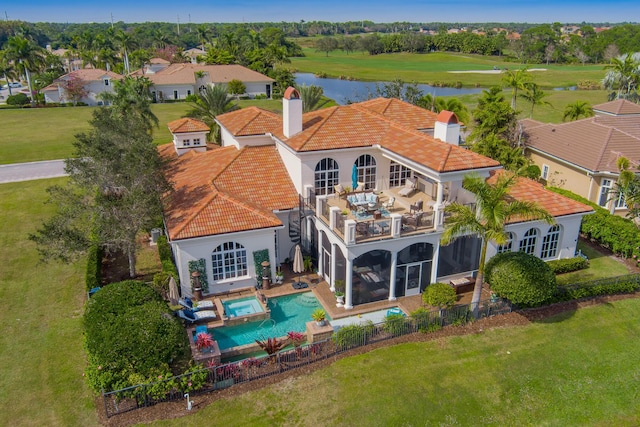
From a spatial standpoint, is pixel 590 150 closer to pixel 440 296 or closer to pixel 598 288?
pixel 598 288

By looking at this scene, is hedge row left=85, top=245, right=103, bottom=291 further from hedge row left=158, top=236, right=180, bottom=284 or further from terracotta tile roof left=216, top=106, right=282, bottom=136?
terracotta tile roof left=216, top=106, right=282, bottom=136

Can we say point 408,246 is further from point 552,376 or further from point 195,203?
point 195,203

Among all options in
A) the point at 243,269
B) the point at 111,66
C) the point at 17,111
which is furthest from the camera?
the point at 111,66

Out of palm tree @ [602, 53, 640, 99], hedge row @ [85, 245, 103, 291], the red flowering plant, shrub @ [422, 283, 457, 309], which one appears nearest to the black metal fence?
the red flowering plant

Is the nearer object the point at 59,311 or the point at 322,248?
the point at 59,311

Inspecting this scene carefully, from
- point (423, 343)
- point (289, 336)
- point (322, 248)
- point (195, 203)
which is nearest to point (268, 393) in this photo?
point (289, 336)

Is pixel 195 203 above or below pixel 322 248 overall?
above

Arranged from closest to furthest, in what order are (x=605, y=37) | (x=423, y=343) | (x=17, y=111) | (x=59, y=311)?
(x=423, y=343) < (x=59, y=311) < (x=17, y=111) < (x=605, y=37)
